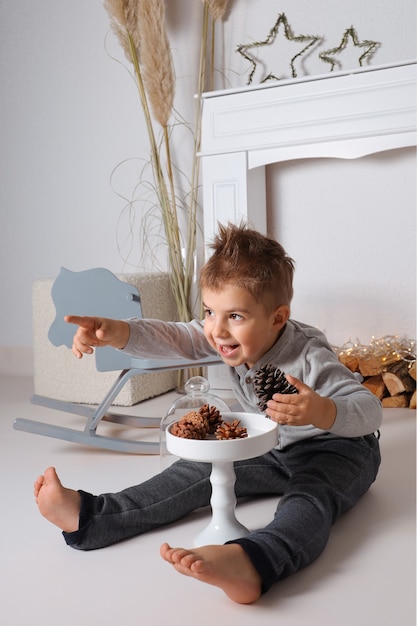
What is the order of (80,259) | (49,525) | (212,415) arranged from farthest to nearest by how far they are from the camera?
1. (80,259)
2. (49,525)
3. (212,415)

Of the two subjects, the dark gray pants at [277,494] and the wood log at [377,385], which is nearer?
the dark gray pants at [277,494]

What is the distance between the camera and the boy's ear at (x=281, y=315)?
1195 mm

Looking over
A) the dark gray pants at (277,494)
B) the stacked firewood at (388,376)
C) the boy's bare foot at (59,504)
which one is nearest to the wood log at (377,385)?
the stacked firewood at (388,376)

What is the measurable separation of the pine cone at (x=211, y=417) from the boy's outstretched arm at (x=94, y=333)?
220 millimetres

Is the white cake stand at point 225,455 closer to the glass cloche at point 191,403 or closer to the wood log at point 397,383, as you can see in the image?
the glass cloche at point 191,403

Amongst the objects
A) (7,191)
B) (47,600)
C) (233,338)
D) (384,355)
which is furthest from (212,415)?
(7,191)

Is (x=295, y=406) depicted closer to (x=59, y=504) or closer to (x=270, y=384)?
(x=270, y=384)

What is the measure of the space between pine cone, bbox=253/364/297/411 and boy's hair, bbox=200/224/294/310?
13cm

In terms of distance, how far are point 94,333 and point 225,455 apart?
13.1 inches

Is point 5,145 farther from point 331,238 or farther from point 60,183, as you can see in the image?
point 331,238

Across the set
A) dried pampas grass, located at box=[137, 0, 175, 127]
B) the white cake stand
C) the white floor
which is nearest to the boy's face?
the white cake stand

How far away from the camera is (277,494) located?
1300mm

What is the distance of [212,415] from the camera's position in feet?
3.55

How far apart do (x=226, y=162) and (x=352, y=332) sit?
63 centimetres
